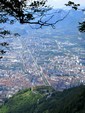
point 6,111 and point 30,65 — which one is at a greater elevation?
point 6,111

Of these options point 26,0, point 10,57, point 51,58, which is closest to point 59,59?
point 51,58

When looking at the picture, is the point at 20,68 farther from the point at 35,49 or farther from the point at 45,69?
the point at 35,49

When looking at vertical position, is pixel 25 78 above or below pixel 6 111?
below

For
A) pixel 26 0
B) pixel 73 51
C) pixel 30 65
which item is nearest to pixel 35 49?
pixel 73 51

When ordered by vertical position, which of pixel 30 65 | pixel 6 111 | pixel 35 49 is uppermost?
pixel 6 111

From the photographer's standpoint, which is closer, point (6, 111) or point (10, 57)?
point (6, 111)

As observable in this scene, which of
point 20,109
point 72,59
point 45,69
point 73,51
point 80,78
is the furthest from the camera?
point 73,51

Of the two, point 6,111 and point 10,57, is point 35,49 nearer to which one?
point 10,57

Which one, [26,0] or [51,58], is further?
[51,58]

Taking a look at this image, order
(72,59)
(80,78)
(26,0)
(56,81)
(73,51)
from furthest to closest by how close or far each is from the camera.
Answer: (73,51)
(72,59)
(80,78)
(56,81)
(26,0)
